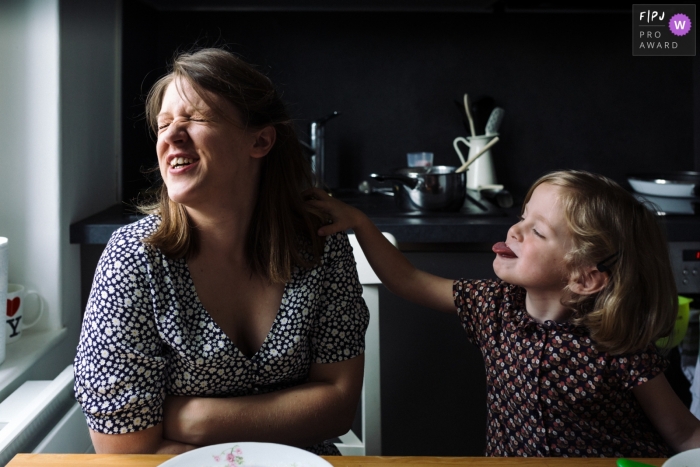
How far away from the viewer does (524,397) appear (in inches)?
51.1

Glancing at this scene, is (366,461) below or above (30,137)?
below

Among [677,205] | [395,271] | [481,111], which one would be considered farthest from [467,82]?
[395,271]

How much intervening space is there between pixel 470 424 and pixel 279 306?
0.96 metres

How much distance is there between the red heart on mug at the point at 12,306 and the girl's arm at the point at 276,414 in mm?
617

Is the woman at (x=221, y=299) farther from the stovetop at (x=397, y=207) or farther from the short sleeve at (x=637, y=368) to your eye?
the stovetop at (x=397, y=207)

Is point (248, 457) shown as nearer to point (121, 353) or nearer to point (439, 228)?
point (121, 353)

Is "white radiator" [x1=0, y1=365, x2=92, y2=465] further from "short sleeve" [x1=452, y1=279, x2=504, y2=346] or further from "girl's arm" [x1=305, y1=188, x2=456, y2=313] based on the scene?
"short sleeve" [x1=452, y1=279, x2=504, y2=346]

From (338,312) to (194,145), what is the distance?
383 mm

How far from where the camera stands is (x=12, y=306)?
62.0 inches

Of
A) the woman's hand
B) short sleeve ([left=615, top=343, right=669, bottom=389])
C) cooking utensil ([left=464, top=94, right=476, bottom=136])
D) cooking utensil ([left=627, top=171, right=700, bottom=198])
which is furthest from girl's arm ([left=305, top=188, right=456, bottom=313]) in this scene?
cooking utensil ([left=464, top=94, right=476, bottom=136])

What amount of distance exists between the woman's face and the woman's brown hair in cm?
2

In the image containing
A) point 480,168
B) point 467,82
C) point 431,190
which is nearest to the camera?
point 431,190

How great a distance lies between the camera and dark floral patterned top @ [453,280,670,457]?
1.24 metres

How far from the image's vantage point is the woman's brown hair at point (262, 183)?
1173mm
